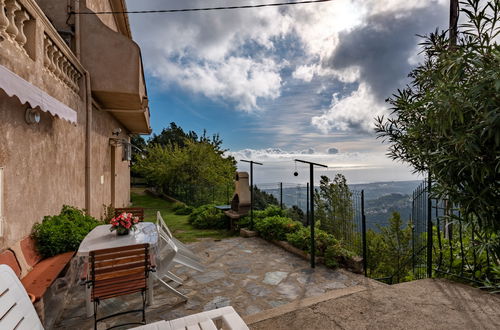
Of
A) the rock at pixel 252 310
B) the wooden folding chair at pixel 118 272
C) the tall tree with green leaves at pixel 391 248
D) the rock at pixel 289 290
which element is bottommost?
the tall tree with green leaves at pixel 391 248

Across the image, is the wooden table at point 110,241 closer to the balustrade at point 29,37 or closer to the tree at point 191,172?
the balustrade at point 29,37

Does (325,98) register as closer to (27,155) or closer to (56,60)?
(56,60)

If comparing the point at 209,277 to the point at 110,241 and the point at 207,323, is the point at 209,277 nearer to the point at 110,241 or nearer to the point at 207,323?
the point at 110,241

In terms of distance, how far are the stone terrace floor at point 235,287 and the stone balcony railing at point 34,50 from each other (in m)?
3.24

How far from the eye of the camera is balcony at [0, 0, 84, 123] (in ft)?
8.94

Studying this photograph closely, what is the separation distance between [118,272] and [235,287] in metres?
1.90

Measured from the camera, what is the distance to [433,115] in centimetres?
213

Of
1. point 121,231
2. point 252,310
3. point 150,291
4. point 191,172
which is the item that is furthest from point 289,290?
point 191,172

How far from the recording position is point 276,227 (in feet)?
21.2

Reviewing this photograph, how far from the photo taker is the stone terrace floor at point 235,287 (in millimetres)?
3205

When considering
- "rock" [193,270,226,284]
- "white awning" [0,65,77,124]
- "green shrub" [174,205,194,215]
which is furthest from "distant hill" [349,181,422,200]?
"green shrub" [174,205,194,215]

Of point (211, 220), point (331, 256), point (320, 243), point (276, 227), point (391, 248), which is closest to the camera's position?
point (331, 256)

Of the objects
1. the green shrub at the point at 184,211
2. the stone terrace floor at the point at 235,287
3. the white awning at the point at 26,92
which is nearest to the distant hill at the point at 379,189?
the stone terrace floor at the point at 235,287

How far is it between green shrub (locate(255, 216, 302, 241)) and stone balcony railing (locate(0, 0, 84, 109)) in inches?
208
